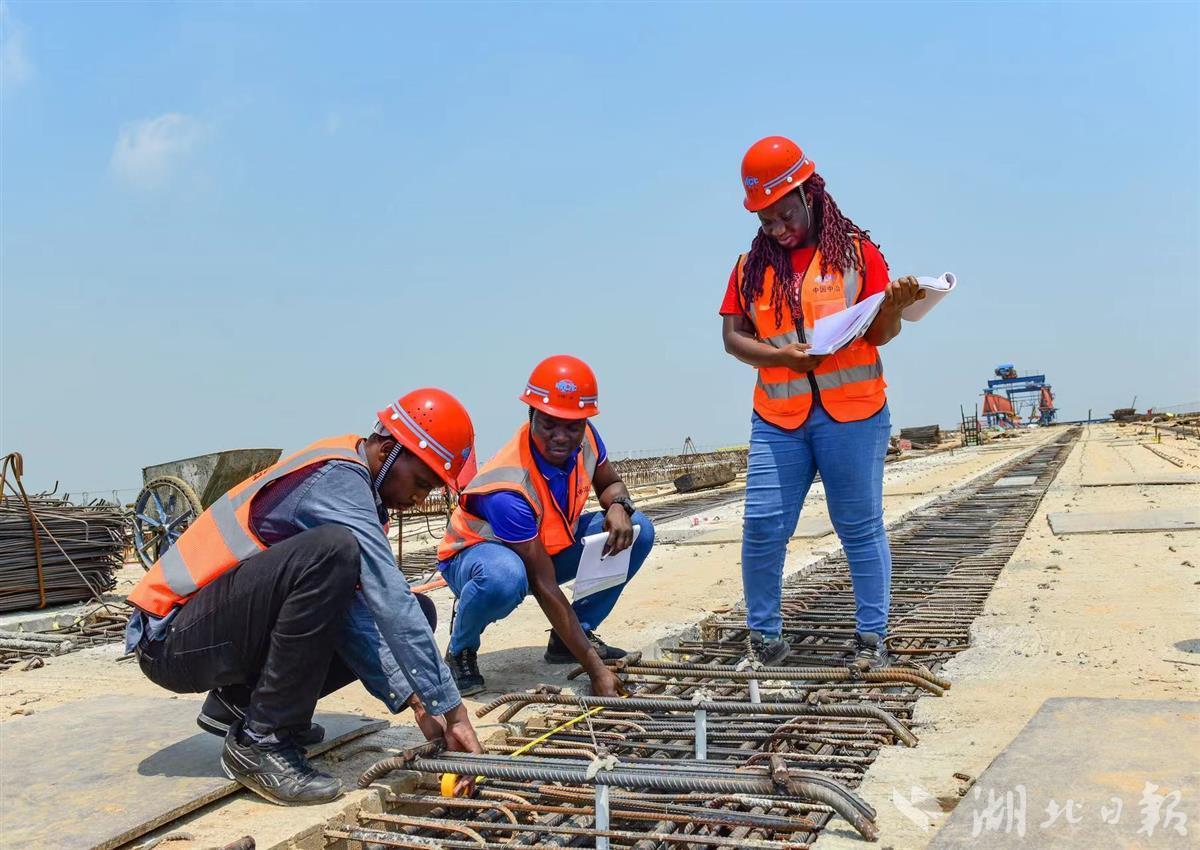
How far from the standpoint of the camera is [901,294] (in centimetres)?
366

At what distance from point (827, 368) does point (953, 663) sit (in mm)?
1270

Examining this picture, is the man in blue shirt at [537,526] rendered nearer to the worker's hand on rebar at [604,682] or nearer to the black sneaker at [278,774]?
the worker's hand on rebar at [604,682]

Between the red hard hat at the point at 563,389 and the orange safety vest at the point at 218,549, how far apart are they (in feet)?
3.44

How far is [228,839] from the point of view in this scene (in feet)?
8.09

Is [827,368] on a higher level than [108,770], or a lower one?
higher

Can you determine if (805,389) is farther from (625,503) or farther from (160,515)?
(160,515)

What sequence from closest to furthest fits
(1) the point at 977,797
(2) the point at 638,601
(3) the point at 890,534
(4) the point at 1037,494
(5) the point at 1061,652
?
(1) the point at 977,797 < (5) the point at 1061,652 < (2) the point at 638,601 < (3) the point at 890,534 < (4) the point at 1037,494

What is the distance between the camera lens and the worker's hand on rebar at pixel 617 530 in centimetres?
407

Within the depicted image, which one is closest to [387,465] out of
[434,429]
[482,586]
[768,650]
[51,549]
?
[434,429]

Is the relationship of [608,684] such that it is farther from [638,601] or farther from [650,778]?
[638,601]

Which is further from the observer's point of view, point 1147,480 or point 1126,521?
point 1147,480

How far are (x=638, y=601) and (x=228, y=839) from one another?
3.70 m

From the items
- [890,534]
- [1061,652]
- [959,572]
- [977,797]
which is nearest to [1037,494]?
[890,534]

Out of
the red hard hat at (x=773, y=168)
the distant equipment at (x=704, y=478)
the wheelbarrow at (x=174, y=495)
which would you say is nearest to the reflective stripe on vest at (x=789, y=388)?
the red hard hat at (x=773, y=168)
